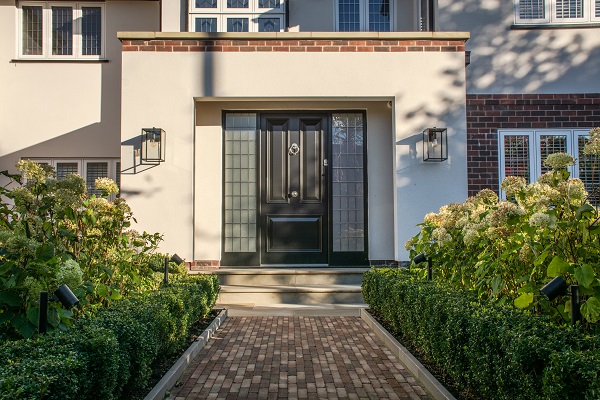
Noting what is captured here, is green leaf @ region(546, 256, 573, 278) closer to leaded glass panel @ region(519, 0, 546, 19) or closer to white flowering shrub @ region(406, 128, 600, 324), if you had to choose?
white flowering shrub @ region(406, 128, 600, 324)

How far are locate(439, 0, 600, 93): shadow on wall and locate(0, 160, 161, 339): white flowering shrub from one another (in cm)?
734

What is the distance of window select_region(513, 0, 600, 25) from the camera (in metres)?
9.79

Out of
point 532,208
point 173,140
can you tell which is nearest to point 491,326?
point 532,208

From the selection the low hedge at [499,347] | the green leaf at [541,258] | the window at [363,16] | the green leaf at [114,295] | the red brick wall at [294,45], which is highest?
the window at [363,16]

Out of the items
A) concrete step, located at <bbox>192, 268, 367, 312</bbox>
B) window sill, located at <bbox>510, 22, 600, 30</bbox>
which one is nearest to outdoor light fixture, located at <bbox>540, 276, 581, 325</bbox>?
concrete step, located at <bbox>192, 268, 367, 312</bbox>

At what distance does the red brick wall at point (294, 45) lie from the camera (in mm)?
9117

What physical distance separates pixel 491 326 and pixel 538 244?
0.72 m

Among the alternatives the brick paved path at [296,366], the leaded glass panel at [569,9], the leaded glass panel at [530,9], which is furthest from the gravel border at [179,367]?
the leaded glass panel at [569,9]

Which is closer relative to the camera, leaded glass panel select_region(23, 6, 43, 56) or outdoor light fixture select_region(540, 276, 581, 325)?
outdoor light fixture select_region(540, 276, 581, 325)

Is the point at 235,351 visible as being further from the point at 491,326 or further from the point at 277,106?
the point at 277,106

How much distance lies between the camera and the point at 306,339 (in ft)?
19.9

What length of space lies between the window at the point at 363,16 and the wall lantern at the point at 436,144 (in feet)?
9.36

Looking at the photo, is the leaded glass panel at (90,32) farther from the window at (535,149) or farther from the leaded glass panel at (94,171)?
the window at (535,149)

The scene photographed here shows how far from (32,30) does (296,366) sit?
8.90 metres
